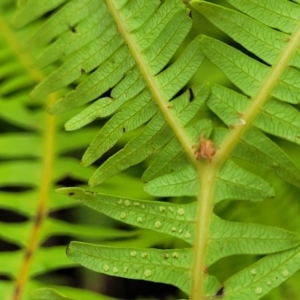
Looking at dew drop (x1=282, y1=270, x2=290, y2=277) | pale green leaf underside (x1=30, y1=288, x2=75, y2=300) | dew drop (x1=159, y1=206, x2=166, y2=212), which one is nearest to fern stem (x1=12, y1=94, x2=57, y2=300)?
pale green leaf underside (x1=30, y1=288, x2=75, y2=300)

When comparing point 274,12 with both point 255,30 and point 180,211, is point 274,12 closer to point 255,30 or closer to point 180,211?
point 255,30

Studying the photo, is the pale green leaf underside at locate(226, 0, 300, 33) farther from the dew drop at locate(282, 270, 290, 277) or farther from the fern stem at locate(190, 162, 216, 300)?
the dew drop at locate(282, 270, 290, 277)

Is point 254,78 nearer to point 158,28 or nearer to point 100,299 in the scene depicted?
point 158,28

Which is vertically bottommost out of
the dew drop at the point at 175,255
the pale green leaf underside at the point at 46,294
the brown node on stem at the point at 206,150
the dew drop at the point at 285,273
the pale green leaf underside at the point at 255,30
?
the dew drop at the point at 285,273

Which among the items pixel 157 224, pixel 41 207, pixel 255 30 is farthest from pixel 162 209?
pixel 41 207

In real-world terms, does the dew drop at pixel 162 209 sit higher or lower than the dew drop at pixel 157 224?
higher

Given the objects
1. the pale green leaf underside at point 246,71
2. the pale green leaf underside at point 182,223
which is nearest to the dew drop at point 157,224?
the pale green leaf underside at point 182,223

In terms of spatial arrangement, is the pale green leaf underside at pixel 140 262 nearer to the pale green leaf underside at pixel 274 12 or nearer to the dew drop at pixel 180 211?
the dew drop at pixel 180 211

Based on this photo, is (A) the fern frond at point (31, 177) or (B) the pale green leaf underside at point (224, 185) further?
(A) the fern frond at point (31, 177)
